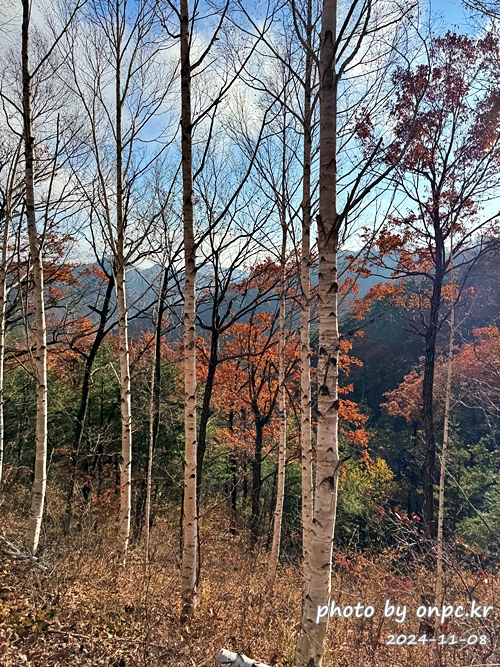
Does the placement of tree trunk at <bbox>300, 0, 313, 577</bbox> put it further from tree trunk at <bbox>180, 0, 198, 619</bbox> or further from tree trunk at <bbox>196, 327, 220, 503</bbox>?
tree trunk at <bbox>196, 327, 220, 503</bbox>

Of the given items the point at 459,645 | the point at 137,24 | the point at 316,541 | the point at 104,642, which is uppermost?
the point at 137,24

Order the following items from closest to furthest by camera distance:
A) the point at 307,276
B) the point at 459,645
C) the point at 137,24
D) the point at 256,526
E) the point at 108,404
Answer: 1. the point at 459,645
2. the point at 307,276
3. the point at 137,24
4. the point at 256,526
5. the point at 108,404

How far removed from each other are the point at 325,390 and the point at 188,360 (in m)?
1.91

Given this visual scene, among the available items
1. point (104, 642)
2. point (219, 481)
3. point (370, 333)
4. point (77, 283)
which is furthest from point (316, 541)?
point (370, 333)

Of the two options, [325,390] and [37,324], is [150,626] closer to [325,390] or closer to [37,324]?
[325,390]

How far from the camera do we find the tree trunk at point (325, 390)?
90.8 inches

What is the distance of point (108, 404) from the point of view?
14961 mm

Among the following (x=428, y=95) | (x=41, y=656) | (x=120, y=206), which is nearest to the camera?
(x=41, y=656)

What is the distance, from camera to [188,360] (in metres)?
3.91

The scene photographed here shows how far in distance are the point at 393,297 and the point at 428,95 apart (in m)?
3.80

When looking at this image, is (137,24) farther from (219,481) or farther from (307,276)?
(219,481)

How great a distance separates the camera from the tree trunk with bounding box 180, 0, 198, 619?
386 cm

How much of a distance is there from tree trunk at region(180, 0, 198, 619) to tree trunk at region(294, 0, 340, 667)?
5.64ft

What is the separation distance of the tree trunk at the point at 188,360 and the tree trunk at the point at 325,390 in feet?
5.64
